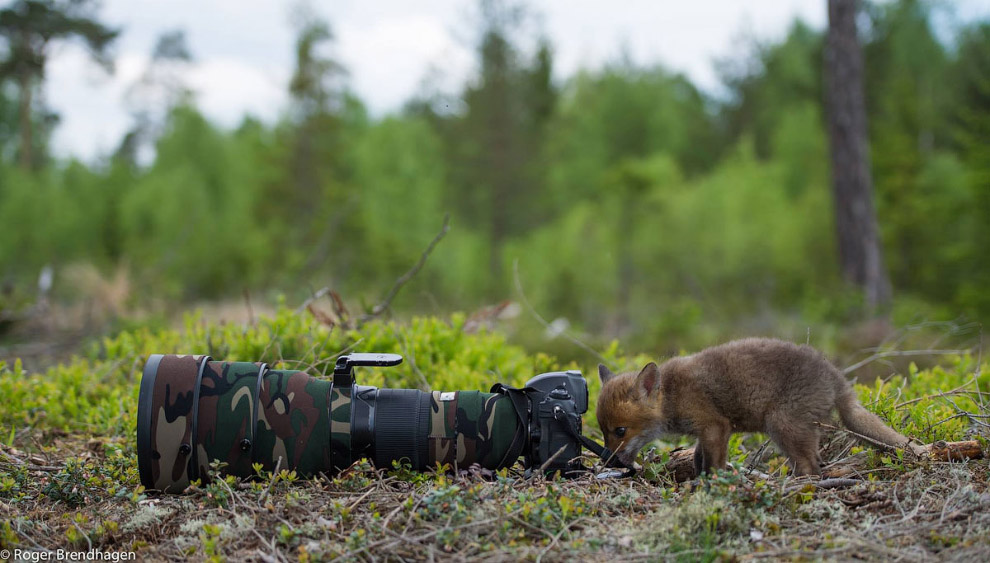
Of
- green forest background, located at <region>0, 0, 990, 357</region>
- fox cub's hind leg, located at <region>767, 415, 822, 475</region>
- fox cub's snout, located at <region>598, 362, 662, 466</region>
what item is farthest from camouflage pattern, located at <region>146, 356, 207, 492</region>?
green forest background, located at <region>0, 0, 990, 357</region>

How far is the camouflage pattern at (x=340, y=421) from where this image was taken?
4.02m

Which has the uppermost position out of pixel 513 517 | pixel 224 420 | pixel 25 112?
pixel 25 112

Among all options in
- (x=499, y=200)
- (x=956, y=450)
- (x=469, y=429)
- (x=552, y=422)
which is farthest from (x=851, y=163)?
(x=499, y=200)

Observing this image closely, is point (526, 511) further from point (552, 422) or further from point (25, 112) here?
point (25, 112)

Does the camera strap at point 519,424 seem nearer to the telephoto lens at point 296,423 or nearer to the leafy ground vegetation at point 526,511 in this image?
the telephoto lens at point 296,423

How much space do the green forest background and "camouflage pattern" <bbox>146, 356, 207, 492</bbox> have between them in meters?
13.8

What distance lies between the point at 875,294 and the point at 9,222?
2238 cm

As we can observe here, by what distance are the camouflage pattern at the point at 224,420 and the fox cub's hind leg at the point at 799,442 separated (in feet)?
9.44

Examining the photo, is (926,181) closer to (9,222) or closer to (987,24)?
(987,24)

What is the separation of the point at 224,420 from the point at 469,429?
4.14 ft

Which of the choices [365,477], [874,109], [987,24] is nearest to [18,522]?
[365,477]

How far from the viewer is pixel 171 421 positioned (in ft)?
12.5

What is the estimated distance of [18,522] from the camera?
3.65 m

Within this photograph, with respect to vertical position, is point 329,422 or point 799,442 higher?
point 329,422
